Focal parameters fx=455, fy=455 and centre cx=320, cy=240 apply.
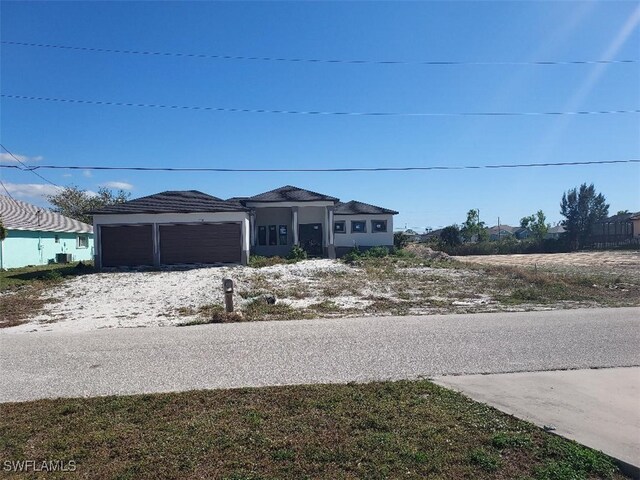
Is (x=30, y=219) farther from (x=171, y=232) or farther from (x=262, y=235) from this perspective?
(x=262, y=235)

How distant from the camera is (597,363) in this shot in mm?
6566

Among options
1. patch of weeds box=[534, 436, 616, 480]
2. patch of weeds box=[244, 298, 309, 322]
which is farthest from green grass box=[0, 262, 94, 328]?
patch of weeds box=[534, 436, 616, 480]

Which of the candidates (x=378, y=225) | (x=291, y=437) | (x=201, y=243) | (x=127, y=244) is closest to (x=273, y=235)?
(x=201, y=243)

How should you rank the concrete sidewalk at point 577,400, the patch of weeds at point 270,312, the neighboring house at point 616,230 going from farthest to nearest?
the neighboring house at point 616,230
the patch of weeds at point 270,312
the concrete sidewalk at point 577,400

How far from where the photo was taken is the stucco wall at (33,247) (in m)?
26.2

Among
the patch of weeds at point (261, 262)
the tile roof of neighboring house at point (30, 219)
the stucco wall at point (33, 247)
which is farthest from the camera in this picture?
the tile roof of neighboring house at point (30, 219)

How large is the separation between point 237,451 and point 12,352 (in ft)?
20.3

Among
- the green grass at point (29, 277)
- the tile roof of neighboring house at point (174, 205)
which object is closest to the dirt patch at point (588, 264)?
the tile roof of neighboring house at point (174, 205)

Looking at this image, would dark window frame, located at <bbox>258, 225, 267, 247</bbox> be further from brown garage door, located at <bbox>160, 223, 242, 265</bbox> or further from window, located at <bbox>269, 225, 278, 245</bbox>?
brown garage door, located at <bbox>160, 223, 242, 265</bbox>

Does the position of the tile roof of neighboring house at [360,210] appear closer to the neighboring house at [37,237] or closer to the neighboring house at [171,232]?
the neighboring house at [171,232]

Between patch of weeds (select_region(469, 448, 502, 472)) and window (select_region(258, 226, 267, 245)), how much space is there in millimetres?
27466

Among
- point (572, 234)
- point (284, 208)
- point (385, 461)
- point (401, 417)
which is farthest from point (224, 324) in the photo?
point (572, 234)

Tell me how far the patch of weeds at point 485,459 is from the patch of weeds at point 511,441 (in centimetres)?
→ 19

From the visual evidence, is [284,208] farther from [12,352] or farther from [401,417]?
[401,417]
